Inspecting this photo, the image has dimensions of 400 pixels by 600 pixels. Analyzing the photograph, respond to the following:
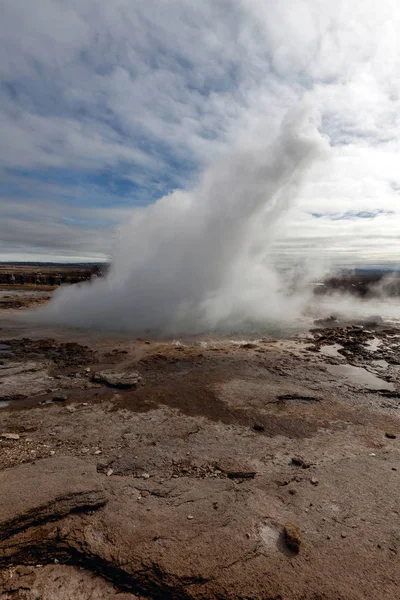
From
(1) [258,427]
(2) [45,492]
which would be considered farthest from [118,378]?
(2) [45,492]

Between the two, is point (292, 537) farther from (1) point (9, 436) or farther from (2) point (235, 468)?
(1) point (9, 436)

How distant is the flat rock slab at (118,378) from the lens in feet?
24.5

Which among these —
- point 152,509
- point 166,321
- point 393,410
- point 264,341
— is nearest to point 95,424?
point 152,509

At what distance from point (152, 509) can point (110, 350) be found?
7342 millimetres

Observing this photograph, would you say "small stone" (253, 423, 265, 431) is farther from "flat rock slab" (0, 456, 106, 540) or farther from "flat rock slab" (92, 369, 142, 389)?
"flat rock slab" (92, 369, 142, 389)

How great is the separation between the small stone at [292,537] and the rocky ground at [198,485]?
1 cm

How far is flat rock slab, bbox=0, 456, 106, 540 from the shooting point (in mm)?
3330

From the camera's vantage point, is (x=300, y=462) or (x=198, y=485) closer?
(x=198, y=485)

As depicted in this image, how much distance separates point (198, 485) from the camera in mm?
4008

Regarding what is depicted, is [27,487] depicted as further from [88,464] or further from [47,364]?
[47,364]

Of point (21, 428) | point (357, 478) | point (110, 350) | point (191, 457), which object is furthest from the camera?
point (110, 350)

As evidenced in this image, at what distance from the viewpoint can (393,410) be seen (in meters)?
6.50

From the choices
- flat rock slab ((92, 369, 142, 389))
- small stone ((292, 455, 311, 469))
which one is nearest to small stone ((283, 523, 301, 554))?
small stone ((292, 455, 311, 469))

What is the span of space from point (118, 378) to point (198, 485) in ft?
14.2
